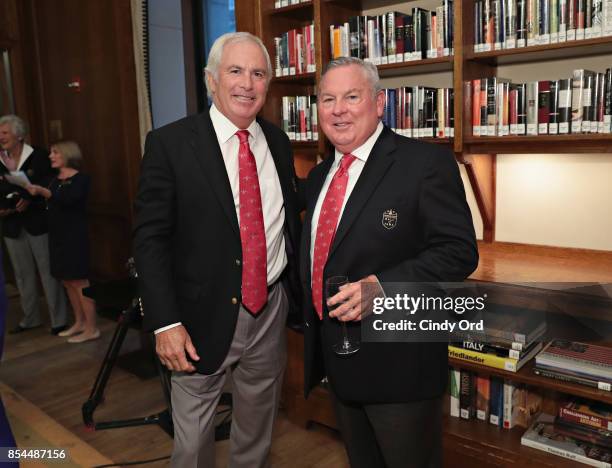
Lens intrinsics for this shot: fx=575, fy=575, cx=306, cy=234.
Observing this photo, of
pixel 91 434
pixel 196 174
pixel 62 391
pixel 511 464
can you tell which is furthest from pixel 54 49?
pixel 511 464

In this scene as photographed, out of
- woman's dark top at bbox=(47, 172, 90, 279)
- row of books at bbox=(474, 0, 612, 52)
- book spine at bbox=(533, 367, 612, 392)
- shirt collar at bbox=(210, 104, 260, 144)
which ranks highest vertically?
row of books at bbox=(474, 0, 612, 52)

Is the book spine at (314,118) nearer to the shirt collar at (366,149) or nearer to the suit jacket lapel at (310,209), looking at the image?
the suit jacket lapel at (310,209)

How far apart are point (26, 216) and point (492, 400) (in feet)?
12.1

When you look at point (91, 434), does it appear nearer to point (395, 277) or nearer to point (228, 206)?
point (228, 206)

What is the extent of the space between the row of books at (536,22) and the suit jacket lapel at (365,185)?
1115 mm

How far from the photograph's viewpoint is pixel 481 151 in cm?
259

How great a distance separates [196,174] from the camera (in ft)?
6.02

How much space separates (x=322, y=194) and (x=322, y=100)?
0.29 m

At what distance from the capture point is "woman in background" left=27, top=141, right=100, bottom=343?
406cm

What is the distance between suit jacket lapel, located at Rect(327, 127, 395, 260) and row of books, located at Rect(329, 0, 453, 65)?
116 cm

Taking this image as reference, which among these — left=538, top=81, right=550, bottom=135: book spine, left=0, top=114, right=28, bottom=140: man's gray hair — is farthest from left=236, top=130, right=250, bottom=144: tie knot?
left=0, top=114, right=28, bottom=140: man's gray hair

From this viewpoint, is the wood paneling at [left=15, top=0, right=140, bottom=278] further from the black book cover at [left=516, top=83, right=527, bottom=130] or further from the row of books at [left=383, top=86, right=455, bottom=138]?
the black book cover at [left=516, top=83, right=527, bottom=130]

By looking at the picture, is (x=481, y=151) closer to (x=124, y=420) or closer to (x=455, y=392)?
(x=455, y=392)

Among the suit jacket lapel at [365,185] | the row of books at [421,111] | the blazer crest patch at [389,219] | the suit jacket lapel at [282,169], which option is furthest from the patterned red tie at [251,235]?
the row of books at [421,111]
